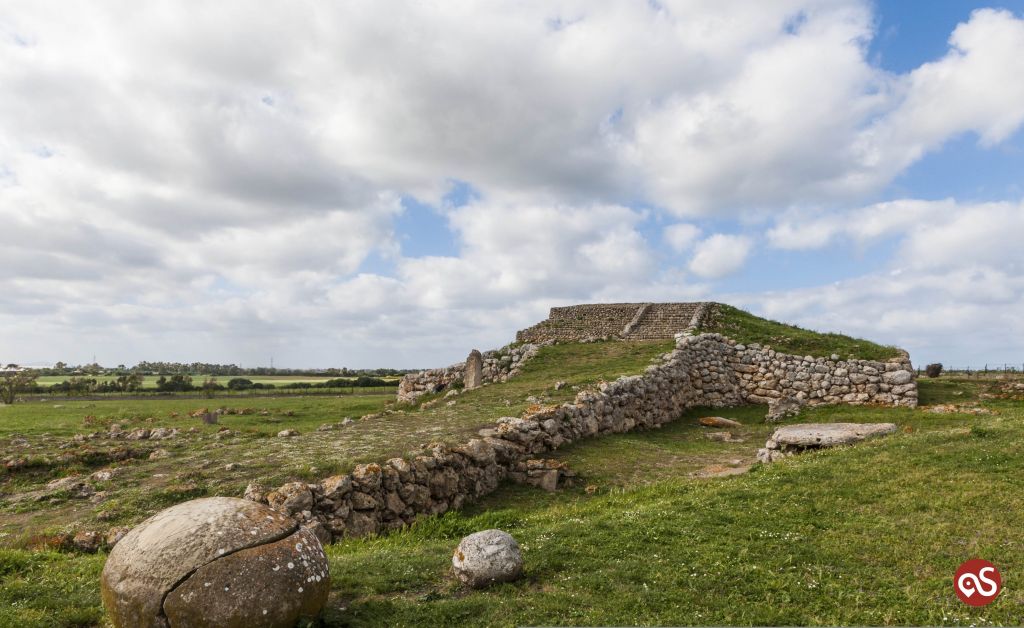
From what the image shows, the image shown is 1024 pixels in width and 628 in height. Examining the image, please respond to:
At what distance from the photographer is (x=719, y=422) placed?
2483 centimetres

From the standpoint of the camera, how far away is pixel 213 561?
5871 millimetres

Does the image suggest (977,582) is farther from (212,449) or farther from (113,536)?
(212,449)

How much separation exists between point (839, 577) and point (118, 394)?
67.4 m

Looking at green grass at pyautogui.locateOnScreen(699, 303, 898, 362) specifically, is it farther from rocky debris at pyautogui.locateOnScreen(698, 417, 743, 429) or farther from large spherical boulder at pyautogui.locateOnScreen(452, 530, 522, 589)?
large spherical boulder at pyautogui.locateOnScreen(452, 530, 522, 589)

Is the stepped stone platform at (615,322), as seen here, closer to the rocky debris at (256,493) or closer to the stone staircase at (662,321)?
the stone staircase at (662,321)

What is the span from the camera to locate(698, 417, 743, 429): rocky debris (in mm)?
24428

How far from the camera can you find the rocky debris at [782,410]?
24.8m

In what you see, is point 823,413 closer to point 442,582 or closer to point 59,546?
point 442,582

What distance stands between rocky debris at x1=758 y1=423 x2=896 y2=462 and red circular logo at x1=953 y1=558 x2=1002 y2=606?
8358 mm

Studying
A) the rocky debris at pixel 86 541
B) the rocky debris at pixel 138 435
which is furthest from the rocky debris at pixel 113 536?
the rocky debris at pixel 138 435

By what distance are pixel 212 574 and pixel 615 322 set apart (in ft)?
118

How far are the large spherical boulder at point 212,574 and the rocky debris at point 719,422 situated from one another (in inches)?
844

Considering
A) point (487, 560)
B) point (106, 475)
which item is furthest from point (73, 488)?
point (487, 560)

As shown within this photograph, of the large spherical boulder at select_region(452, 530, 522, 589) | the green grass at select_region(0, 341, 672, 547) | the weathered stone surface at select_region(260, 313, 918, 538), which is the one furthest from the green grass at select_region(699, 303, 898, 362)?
the large spherical boulder at select_region(452, 530, 522, 589)
